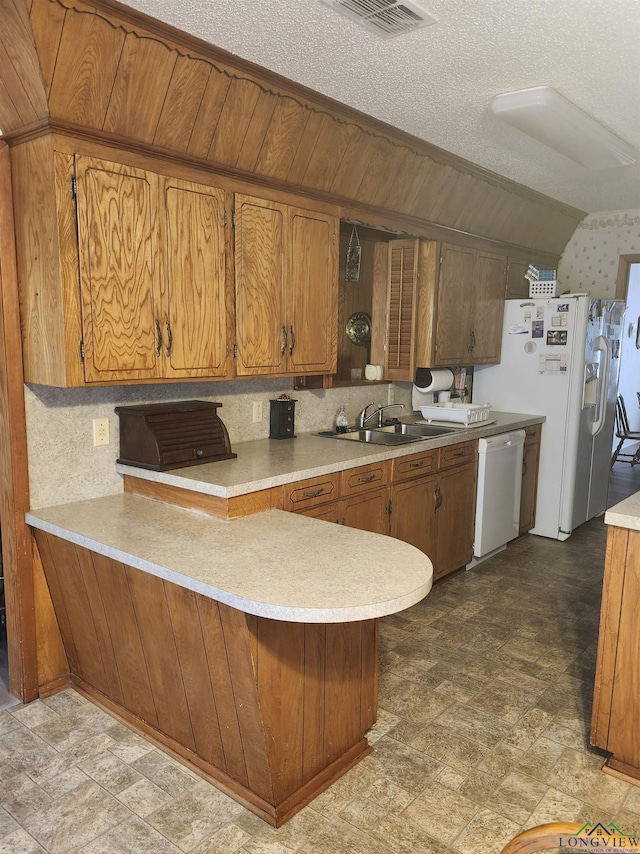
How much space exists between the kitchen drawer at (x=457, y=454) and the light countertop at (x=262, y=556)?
61.4 inches

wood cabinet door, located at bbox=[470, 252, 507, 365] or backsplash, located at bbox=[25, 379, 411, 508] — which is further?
wood cabinet door, located at bbox=[470, 252, 507, 365]

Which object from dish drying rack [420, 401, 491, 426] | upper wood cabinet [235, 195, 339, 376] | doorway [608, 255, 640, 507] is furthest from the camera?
doorway [608, 255, 640, 507]

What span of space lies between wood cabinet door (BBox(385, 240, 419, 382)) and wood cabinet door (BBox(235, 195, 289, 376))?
1.26m

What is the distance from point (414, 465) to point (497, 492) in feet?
3.44

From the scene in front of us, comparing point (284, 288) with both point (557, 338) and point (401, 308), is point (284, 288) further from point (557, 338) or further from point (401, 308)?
point (557, 338)

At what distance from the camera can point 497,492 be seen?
4.36 m

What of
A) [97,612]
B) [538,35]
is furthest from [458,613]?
[538,35]

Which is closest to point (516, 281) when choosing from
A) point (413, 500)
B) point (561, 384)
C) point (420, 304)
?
point (561, 384)

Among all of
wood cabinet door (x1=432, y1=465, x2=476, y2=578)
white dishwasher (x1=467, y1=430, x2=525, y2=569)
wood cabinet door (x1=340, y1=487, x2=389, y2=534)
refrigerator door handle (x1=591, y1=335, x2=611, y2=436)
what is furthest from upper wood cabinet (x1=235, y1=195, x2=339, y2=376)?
refrigerator door handle (x1=591, y1=335, x2=611, y2=436)

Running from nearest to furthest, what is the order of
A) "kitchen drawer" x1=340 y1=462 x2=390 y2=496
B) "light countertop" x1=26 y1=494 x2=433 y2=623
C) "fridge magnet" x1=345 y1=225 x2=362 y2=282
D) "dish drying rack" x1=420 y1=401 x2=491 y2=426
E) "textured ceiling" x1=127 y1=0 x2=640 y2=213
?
"light countertop" x1=26 y1=494 x2=433 y2=623 < "textured ceiling" x1=127 y1=0 x2=640 y2=213 < "kitchen drawer" x1=340 y1=462 x2=390 y2=496 < "fridge magnet" x1=345 y1=225 x2=362 y2=282 < "dish drying rack" x1=420 y1=401 x2=491 y2=426

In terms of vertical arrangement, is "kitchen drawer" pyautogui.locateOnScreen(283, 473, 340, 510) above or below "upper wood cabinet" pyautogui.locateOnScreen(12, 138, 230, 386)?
below

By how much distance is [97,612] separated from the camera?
2436 mm

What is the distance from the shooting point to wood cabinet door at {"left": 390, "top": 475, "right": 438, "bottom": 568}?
353 cm

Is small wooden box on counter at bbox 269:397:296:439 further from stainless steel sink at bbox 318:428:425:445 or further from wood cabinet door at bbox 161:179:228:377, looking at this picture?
wood cabinet door at bbox 161:179:228:377
